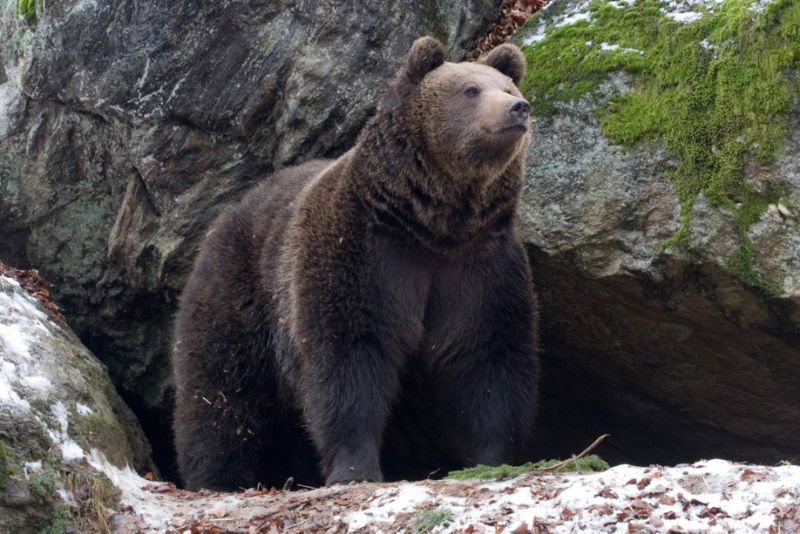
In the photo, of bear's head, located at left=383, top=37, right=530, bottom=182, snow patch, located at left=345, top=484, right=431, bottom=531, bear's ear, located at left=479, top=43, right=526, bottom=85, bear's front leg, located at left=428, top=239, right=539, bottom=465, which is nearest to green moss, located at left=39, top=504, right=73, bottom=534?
snow patch, located at left=345, top=484, right=431, bottom=531

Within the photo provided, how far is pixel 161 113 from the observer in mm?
9656

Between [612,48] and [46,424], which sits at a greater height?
[612,48]

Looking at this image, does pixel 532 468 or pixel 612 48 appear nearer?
pixel 532 468

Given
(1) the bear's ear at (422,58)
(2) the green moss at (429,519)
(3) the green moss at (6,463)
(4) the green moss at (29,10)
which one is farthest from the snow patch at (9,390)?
(4) the green moss at (29,10)

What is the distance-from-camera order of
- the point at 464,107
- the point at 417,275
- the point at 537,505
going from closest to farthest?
the point at 537,505 → the point at 464,107 → the point at 417,275

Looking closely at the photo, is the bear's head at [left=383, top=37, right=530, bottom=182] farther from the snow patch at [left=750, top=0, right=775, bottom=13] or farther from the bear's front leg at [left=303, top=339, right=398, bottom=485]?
the snow patch at [left=750, top=0, right=775, bottom=13]

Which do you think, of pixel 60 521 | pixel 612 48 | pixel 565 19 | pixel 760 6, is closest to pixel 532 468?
pixel 60 521

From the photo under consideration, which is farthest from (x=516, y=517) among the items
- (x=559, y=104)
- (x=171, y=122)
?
(x=171, y=122)

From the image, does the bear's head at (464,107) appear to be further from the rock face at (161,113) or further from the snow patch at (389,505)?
the snow patch at (389,505)

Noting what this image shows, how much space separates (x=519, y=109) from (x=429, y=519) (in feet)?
9.57

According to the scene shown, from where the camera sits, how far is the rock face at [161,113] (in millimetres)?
9562

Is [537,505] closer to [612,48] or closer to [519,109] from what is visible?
[519,109]

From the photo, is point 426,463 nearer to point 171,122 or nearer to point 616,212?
point 616,212

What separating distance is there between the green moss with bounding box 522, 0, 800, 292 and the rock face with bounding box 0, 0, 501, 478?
1.39 metres
